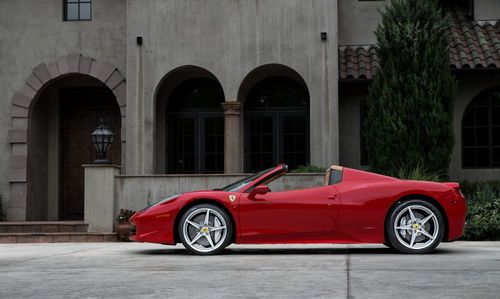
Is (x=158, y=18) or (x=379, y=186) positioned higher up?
(x=158, y=18)

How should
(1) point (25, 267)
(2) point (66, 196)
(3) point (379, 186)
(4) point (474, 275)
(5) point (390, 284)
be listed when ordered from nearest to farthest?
(5) point (390, 284) < (4) point (474, 275) < (1) point (25, 267) < (3) point (379, 186) < (2) point (66, 196)

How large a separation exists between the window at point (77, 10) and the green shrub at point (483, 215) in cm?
970

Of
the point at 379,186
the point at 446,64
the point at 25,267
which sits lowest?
the point at 25,267

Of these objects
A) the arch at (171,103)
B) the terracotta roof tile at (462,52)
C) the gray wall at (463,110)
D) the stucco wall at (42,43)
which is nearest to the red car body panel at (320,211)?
the terracotta roof tile at (462,52)

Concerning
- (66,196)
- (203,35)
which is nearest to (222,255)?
(203,35)

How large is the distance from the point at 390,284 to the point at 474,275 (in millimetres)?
1020

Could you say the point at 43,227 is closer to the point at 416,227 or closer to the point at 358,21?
the point at 358,21

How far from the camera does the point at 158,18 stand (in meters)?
16.7

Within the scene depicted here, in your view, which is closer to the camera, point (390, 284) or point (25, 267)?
point (390, 284)

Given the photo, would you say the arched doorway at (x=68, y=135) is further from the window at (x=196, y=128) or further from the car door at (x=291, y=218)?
the car door at (x=291, y=218)

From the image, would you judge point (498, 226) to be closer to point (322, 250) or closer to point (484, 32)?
point (322, 250)

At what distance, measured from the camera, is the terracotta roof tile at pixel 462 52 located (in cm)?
1627

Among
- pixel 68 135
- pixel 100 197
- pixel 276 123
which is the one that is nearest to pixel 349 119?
pixel 276 123

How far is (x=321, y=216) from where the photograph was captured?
9.38 meters
